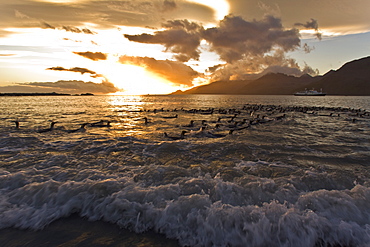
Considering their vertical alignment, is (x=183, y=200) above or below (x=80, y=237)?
above

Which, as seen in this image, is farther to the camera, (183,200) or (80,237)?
(183,200)

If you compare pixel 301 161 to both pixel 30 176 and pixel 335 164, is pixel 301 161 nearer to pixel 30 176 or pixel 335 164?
pixel 335 164

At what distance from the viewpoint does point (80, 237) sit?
4.88m

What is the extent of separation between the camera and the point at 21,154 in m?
11.3

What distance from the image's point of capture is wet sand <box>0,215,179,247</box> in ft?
15.4

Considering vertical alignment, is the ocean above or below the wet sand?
above

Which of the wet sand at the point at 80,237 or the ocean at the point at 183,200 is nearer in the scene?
the wet sand at the point at 80,237

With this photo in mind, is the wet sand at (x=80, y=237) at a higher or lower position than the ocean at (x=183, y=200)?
lower

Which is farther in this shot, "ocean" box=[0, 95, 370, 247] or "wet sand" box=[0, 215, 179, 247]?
"ocean" box=[0, 95, 370, 247]

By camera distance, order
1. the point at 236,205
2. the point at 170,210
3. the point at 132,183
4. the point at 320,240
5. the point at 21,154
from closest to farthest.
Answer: the point at 320,240
the point at 170,210
the point at 236,205
the point at 132,183
the point at 21,154

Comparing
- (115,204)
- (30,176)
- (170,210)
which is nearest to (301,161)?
(170,210)

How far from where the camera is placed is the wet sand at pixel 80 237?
4.70m

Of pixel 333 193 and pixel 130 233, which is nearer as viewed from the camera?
pixel 130 233

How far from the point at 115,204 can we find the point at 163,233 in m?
1.99
